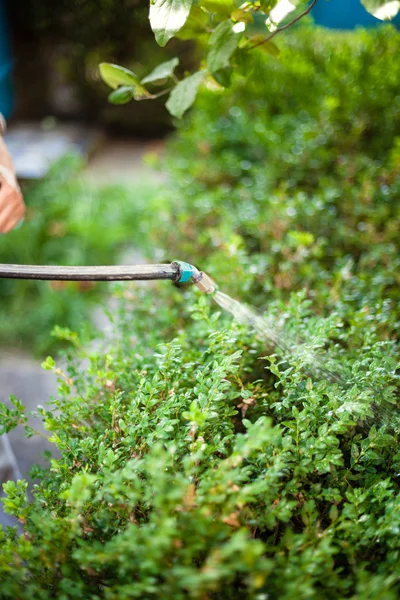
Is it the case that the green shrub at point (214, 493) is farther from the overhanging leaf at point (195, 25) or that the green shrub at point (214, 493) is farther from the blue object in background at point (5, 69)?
the blue object in background at point (5, 69)

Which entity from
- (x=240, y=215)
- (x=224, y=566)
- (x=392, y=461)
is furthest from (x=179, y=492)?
(x=240, y=215)

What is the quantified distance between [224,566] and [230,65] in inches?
67.0

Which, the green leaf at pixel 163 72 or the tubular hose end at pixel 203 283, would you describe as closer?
the tubular hose end at pixel 203 283

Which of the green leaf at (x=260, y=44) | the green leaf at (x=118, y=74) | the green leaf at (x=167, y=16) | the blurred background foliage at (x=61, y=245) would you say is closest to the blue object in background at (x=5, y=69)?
the blurred background foliage at (x=61, y=245)

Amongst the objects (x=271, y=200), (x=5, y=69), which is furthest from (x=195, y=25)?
(x=5, y=69)

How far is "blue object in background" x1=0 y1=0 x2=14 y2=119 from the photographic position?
6.10 metres

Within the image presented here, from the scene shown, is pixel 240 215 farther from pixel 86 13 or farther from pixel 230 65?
pixel 86 13

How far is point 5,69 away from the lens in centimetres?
627

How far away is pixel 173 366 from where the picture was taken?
1.70 meters

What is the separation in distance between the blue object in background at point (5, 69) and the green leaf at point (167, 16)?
5.21 meters

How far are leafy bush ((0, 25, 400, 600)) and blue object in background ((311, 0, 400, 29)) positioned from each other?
156 inches

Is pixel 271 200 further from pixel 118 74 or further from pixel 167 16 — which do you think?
pixel 167 16

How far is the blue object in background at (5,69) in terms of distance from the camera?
6.10m

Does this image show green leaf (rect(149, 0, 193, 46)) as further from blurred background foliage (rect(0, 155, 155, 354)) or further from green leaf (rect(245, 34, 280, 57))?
blurred background foliage (rect(0, 155, 155, 354))
